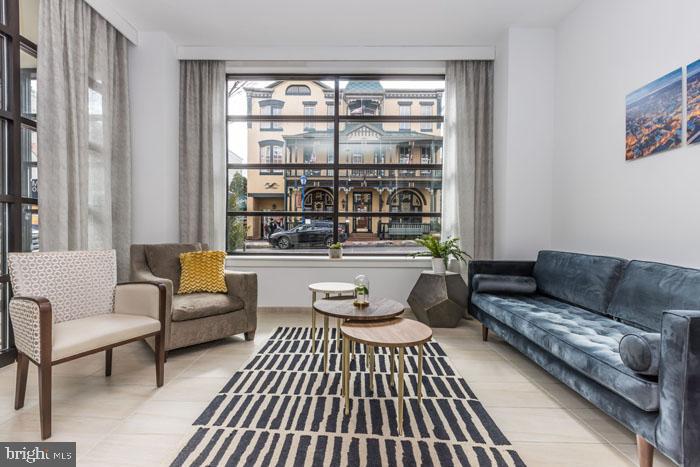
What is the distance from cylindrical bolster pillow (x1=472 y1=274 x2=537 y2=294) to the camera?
10.3 ft

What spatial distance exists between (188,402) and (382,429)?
1.15 m

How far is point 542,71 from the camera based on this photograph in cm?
373

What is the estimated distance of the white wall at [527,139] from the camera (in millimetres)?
3725

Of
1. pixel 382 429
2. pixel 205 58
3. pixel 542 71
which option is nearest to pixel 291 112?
pixel 205 58

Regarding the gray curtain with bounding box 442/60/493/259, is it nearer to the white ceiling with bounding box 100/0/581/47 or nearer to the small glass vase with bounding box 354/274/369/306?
the white ceiling with bounding box 100/0/581/47

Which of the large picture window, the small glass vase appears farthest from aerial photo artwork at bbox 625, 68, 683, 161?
the small glass vase

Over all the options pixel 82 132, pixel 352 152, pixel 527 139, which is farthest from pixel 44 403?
pixel 527 139

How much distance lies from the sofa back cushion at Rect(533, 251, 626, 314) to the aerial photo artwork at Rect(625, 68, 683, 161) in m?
0.82

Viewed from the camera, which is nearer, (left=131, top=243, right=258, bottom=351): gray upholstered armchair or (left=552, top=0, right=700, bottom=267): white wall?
(left=552, top=0, right=700, bottom=267): white wall

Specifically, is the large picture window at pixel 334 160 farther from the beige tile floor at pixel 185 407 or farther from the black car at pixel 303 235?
the beige tile floor at pixel 185 407

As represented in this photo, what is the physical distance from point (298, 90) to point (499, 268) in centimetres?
310

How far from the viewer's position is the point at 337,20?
11.8 feet

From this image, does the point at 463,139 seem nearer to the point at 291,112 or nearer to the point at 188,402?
the point at 291,112

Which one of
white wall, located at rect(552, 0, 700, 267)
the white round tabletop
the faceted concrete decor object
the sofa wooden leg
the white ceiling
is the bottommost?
the sofa wooden leg
